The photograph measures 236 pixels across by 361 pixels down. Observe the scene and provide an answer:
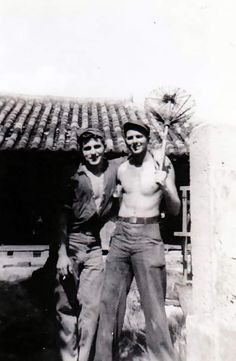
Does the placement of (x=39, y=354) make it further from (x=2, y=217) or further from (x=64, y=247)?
(x=2, y=217)

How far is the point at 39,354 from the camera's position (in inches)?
159

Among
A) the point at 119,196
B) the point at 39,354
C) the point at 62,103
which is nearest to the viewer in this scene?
the point at 119,196

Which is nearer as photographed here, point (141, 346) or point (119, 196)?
point (119, 196)

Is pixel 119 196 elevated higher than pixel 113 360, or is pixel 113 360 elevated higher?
pixel 119 196

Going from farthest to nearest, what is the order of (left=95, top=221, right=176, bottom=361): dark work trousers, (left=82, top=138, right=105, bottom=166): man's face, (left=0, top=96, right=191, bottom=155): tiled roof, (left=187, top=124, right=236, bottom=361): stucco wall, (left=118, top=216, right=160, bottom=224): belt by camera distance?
(left=0, top=96, right=191, bottom=155): tiled roof → (left=82, top=138, right=105, bottom=166): man's face → (left=118, top=216, right=160, bottom=224): belt → (left=95, top=221, right=176, bottom=361): dark work trousers → (left=187, top=124, right=236, bottom=361): stucco wall

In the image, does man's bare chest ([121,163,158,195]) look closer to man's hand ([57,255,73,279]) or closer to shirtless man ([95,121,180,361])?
shirtless man ([95,121,180,361])

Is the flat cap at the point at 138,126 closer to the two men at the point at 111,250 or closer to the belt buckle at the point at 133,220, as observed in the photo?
the two men at the point at 111,250

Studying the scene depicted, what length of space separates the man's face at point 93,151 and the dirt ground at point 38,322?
1.91m

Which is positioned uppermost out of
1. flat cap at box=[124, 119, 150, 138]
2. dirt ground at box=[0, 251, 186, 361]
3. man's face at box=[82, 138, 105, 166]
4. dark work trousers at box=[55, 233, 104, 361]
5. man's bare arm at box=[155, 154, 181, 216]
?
flat cap at box=[124, 119, 150, 138]

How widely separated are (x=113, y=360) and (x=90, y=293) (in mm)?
592

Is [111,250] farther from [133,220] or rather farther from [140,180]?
[140,180]

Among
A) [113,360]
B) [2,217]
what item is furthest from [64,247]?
[2,217]

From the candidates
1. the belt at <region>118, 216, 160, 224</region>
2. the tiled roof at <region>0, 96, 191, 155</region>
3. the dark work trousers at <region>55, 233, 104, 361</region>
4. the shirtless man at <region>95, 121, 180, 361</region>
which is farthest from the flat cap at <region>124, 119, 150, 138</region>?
the tiled roof at <region>0, 96, 191, 155</region>

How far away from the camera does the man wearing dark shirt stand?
3369 mm
